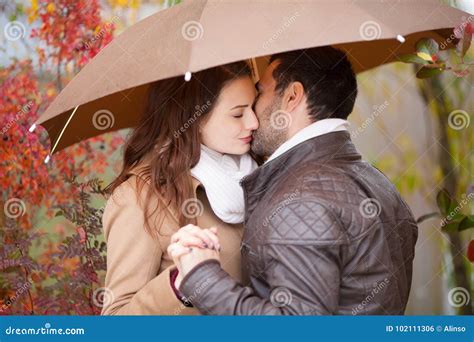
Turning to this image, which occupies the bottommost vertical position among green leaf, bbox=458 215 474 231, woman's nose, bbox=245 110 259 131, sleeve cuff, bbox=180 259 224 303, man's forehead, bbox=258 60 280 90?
sleeve cuff, bbox=180 259 224 303

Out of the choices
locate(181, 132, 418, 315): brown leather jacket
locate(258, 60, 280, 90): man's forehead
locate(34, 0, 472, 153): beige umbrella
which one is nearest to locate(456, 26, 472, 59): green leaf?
locate(34, 0, 472, 153): beige umbrella

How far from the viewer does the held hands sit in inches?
98.6

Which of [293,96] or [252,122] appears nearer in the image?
[293,96]

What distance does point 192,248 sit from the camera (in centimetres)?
251

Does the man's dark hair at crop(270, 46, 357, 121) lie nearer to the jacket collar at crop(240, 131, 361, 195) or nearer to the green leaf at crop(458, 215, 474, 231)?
the jacket collar at crop(240, 131, 361, 195)

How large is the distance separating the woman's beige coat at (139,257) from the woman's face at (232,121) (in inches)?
7.5

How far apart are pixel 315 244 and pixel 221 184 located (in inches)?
24.5

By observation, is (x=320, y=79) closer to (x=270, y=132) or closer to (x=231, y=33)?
(x=270, y=132)

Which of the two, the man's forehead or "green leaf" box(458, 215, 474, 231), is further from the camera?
"green leaf" box(458, 215, 474, 231)

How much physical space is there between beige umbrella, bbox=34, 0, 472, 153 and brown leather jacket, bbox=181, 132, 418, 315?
427 mm

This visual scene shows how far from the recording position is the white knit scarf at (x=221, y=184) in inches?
114

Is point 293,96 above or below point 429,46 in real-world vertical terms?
below

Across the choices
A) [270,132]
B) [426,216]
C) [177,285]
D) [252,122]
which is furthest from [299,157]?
[426,216]

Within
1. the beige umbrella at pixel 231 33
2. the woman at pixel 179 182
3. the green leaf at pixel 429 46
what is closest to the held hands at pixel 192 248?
the woman at pixel 179 182
